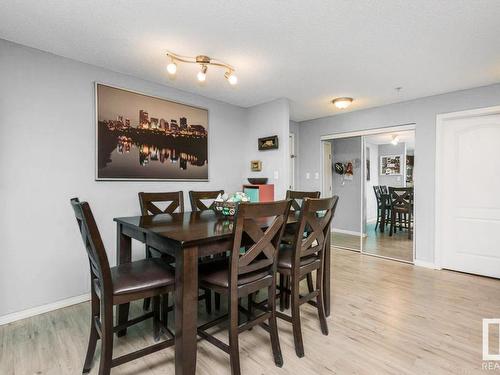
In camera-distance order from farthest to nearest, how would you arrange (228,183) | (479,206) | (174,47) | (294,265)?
(228,183) < (479,206) < (174,47) < (294,265)

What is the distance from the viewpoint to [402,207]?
161 inches

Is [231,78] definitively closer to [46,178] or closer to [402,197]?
[46,178]

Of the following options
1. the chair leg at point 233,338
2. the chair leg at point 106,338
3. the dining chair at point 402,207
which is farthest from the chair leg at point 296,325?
the dining chair at point 402,207

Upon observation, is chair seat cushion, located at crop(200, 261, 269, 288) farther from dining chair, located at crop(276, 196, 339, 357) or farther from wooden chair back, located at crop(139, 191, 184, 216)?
wooden chair back, located at crop(139, 191, 184, 216)

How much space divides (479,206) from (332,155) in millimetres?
2161

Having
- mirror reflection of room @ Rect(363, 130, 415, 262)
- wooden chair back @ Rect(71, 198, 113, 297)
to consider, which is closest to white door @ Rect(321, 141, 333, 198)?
mirror reflection of room @ Rect(363, 130, 415, 262)

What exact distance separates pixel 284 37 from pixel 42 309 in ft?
10.3

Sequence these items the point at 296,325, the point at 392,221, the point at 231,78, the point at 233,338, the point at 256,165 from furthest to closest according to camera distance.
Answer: the point at 392,221
the point at 256,165
the point at 231,78
the point at 296,325
the point at 233,338

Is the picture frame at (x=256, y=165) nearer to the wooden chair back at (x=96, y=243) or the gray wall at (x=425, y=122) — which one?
the gray wall at (x=425, y=122)

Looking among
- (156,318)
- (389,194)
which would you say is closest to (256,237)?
(156,318)

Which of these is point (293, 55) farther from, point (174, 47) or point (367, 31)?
point (174, 47)

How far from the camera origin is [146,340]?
1.95 meters

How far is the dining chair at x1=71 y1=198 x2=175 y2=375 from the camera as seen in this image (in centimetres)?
135

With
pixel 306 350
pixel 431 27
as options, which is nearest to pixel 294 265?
pixel 306 350
